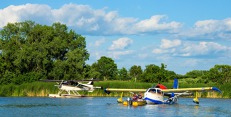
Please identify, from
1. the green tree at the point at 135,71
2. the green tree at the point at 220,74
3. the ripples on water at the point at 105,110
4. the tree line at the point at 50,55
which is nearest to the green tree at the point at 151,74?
the tree line at the point at 50,55

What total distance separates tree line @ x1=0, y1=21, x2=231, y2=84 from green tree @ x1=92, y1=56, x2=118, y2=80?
120 feet

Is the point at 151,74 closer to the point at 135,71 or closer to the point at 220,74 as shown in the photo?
the point at 220,74

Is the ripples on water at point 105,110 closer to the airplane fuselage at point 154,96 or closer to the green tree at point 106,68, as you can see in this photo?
the airplane fuselage at point 154,96

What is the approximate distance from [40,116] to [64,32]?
6627cm

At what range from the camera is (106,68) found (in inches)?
5487

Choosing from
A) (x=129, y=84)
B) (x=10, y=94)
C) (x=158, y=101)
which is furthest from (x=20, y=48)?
(x=158, y=101)

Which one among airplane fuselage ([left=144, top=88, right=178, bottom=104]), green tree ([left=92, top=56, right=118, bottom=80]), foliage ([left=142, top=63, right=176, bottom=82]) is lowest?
airplane fuselage ([left=144, top=88, right=178, bottom=104])

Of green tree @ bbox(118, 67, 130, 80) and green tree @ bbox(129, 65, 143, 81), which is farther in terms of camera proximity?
green tree @ bbox(129, 65, 143, 81)

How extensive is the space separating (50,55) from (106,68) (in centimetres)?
4223

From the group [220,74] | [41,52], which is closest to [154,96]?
[41,52]

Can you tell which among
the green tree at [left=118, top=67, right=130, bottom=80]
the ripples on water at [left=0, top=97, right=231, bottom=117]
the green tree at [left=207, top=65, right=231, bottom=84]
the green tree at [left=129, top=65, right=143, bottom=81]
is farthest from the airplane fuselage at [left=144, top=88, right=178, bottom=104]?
the green tree at [left=129, top=65, right=143, bottom=81]

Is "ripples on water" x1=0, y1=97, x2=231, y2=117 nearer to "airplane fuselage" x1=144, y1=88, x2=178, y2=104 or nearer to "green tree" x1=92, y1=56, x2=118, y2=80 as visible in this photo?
"airplane fuselage" x1=144, y1=88, x2=178, y2=104

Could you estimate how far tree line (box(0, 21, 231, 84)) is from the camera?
9438cm

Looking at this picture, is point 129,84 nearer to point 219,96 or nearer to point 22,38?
point 219,96
